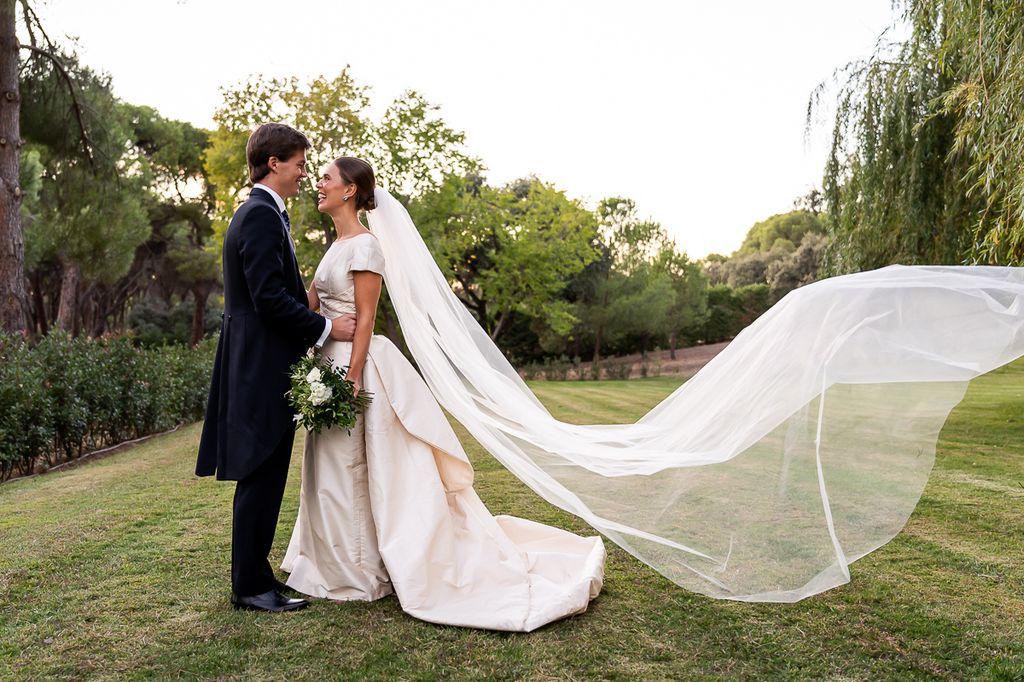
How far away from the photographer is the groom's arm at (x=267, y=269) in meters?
3.35

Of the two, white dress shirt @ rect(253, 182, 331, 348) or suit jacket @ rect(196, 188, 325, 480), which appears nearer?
suit jacket @ rect(196, 188, 325, 480)

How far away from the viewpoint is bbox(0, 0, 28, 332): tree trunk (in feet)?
33.9

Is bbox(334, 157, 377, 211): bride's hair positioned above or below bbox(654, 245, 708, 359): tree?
below

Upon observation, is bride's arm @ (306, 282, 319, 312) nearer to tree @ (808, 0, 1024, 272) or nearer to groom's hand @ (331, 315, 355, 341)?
groom's hand @ (331, 315, 355, 341)

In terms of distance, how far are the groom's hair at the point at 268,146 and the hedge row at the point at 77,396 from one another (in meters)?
5.69

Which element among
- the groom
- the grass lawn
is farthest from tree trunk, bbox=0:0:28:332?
the groom

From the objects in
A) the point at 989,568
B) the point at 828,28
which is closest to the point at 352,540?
the point at 989,568

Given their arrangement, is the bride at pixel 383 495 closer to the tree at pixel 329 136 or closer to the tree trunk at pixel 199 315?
the tree at pixel 329 136

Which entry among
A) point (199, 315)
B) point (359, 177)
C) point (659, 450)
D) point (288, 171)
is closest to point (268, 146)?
point (288, 171)

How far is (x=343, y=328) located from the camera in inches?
145

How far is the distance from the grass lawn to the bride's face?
1.93 meters

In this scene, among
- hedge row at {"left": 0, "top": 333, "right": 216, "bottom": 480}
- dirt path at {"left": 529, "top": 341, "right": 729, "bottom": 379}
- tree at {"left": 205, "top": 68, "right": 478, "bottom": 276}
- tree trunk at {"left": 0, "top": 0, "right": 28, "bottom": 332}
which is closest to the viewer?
hedge row at {"left": 0, "top": 333, "right": 216, "bottom": 480}

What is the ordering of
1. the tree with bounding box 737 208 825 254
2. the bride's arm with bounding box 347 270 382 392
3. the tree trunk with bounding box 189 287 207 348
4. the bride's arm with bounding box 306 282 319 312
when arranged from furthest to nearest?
the tree with bounding box 737 208 825 254 < the tree trunk with bounding box 189 287 207 348 < the bride's arm with bounding box 306 282 319 312 < the bride's arm with bounding box 347 270 382 392

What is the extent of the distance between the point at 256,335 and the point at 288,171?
80 centimetres
